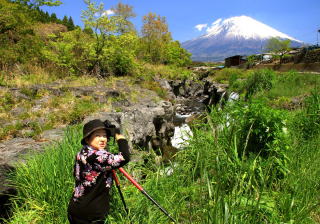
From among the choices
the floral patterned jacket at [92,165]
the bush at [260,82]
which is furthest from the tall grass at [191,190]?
the bush at [260,82]

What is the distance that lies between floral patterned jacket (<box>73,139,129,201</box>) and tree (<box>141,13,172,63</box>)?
33.8 m

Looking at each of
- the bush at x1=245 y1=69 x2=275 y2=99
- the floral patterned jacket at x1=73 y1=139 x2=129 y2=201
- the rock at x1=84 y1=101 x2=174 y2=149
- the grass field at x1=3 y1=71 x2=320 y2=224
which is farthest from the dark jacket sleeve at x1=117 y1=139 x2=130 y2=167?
the bush at x1=245 y1=69 x2=275 y2=99

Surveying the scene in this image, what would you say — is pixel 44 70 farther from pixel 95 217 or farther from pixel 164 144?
pixel 95 217

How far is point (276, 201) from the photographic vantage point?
100 inches

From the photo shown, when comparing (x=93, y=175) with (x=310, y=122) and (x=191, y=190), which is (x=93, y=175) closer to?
(x=191, y=190)

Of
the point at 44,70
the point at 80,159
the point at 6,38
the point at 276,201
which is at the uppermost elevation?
the point at 6,38

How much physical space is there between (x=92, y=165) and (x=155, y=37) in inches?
1589

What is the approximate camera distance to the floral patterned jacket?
7.13 ft

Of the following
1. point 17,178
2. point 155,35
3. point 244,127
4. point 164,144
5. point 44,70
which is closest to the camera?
point 17,178

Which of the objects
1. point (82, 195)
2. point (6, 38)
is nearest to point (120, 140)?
point (82, 195)

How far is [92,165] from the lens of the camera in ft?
7.29

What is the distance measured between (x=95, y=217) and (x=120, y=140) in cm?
80

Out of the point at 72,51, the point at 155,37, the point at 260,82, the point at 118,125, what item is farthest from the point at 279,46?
the point at 118,125

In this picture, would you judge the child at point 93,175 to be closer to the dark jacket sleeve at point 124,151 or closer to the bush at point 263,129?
the dark jacket sleeve at point 124,151
